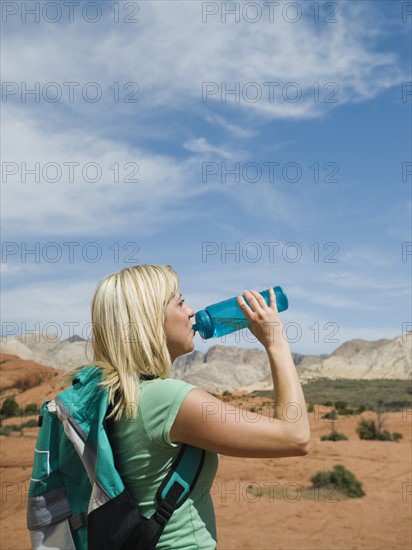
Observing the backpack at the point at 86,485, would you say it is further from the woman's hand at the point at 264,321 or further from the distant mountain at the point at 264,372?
the distant mountain at the point at 264,372

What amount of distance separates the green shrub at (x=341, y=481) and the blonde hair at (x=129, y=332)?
1261 centimetres

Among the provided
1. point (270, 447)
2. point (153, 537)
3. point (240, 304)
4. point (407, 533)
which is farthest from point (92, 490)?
point (407, 533)

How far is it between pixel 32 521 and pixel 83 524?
17 centimetres

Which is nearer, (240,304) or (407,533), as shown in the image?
(240,304)

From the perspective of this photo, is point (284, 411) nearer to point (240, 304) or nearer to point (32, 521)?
point (240, 304)

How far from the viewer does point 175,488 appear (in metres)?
1.84

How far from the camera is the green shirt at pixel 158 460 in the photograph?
183 centimetres

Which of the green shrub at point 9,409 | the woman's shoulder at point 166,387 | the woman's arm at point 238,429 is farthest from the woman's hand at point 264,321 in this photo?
the green shrub at point 9,409

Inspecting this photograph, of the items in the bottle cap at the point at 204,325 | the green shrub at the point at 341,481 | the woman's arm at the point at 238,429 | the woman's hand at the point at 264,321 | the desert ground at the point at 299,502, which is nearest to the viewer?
the woman's arm at the point at 238,429

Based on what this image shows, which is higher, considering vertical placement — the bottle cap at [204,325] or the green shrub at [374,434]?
the bottle cap at [204,325]

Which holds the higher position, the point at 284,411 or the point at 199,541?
the point at 284,411

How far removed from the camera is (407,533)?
10695mm

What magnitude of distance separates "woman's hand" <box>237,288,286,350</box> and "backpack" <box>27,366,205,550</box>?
44 cm

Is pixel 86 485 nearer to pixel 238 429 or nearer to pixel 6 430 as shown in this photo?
pixel 238 429
